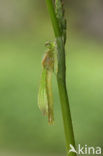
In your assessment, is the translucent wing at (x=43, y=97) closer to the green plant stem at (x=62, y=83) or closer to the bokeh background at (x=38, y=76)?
the green plant stem at (x=62, y=83)

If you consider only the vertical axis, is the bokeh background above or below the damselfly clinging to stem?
above

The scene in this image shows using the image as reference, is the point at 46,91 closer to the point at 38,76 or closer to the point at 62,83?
the point at 62,83

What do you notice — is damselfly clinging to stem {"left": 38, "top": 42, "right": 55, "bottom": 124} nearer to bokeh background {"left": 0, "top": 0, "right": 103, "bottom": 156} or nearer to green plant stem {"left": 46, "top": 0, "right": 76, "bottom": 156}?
green plant stem {"left": 46, "top": 0, "right": 76, "bottom": 156}

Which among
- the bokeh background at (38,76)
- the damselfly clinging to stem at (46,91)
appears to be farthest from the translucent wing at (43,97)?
the bokeh background at (38,76)

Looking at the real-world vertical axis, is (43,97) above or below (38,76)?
below

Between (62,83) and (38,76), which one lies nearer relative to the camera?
(62,83)

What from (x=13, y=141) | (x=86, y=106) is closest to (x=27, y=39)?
(x=86, y=106)

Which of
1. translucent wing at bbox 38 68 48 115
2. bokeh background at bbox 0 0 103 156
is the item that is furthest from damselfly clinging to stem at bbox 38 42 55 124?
bokeh background at bbox 0 0 103 156

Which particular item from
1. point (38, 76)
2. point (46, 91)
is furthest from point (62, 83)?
point (38, 76)
